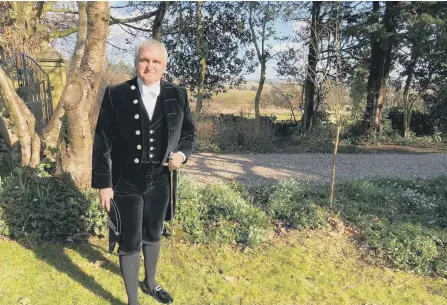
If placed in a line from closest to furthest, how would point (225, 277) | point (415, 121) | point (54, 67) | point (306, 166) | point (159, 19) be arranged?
point (225, 277)
point (306, 166)
point (54, 67)
point (159, 19)
point (415, 121)

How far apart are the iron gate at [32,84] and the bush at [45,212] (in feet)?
7.98

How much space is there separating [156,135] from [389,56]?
1236 centimetres

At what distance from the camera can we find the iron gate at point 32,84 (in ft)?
23.3

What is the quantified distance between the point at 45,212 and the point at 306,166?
593cm

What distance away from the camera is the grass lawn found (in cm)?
325

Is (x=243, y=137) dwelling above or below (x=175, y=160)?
below

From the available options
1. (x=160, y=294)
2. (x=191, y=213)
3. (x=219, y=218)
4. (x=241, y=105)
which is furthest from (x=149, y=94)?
(x=241, y=105)

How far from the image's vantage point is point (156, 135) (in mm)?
2717

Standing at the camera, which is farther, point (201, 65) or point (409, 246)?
point (201, 65)

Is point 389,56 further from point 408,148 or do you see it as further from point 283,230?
point 283,230

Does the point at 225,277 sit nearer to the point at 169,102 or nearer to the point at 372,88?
the point at 169,102

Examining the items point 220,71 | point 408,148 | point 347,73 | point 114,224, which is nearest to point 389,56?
point 347,73

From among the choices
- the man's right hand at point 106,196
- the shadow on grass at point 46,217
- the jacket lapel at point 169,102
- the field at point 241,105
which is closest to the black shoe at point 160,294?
the shadow on grass at point 46,217

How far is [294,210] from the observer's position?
4.66m
